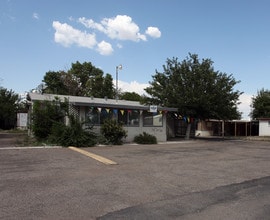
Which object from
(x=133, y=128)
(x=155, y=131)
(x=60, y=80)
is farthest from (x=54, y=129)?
(x=60, y=80)

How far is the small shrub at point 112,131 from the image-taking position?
58.2 feet

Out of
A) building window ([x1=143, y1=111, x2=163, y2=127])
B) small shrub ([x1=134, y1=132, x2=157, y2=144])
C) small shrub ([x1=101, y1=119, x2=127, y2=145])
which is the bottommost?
small shrub ([x1=134, y1=132, x2=157, y2=144])

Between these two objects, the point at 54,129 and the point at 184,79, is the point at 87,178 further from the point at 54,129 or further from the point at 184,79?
the point at 184,79

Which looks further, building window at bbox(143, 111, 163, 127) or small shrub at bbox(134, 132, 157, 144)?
building window at bbox(143, 111, 163, 127)

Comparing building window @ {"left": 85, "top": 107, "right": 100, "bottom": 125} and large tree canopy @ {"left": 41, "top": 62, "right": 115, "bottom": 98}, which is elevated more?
large tree canopy @ {"left": 41, "top": 62, "right": 115, "bottom": 98}

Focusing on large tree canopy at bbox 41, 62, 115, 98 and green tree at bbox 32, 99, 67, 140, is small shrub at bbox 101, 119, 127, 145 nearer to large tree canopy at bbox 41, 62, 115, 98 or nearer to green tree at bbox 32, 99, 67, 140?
green tree at bbox 32, 99, 67, 140

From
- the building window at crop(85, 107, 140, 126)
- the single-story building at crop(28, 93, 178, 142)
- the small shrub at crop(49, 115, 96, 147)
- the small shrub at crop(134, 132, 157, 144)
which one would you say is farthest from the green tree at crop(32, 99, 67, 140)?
the small shrub at crop(134, 132, 157, 144)

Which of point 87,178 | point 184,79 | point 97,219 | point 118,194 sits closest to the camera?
point 97,219

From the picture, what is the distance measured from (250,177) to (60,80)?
4077cm

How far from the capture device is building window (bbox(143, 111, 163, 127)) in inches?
825

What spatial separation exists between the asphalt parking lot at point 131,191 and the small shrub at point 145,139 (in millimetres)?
9115

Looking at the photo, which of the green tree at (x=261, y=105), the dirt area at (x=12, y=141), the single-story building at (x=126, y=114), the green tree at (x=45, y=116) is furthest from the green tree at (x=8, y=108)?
the green tree at (x=261, y=105)

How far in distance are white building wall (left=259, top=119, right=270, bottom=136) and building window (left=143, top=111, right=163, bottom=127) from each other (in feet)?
55.8

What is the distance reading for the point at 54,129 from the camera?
1692 centimetres
